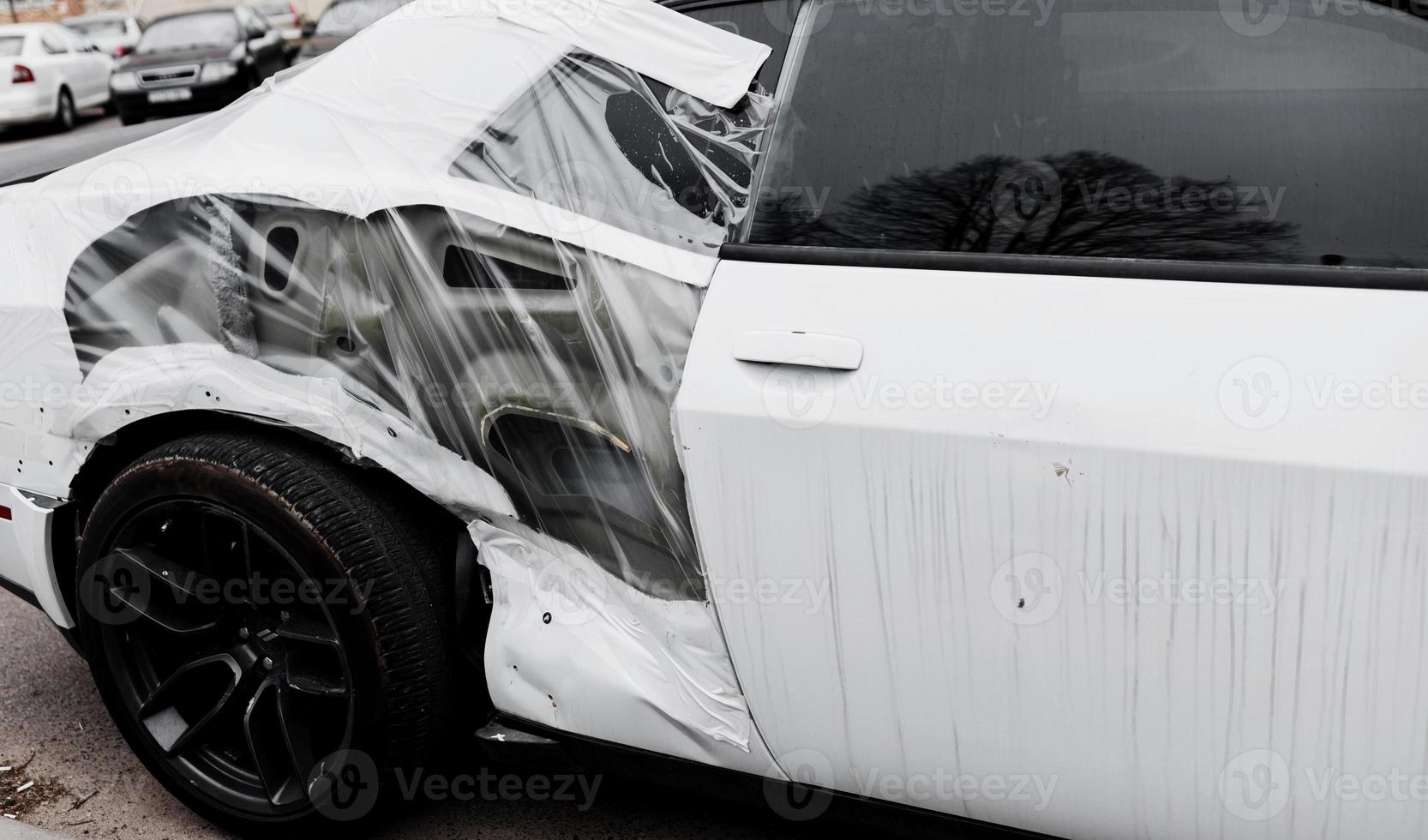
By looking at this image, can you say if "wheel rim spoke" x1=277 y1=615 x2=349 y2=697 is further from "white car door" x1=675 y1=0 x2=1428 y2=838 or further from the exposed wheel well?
"white car door" x1=675 y1=0 x2=1428 y2=838

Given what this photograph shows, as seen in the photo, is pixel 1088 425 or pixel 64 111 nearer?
pixel 1088 425

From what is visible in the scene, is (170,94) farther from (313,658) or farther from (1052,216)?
(1052,216)

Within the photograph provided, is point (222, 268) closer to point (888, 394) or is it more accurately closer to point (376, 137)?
point (376, 137)

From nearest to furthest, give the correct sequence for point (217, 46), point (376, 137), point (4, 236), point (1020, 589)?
point (1020, 589)
point (376, 137)
point (4, 236)
point (217, 46)

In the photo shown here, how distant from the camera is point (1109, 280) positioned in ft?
5.22

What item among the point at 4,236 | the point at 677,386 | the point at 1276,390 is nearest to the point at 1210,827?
the point at 1276,390

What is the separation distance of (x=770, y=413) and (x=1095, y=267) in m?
0.47

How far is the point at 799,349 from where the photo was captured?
1689 mm

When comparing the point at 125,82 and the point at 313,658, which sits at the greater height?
the point at 125,82

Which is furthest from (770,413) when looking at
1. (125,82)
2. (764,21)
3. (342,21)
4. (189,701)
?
(125,82)

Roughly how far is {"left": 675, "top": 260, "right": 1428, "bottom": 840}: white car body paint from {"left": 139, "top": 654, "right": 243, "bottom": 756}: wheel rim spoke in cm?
104

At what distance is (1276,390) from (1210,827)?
1.90 feet

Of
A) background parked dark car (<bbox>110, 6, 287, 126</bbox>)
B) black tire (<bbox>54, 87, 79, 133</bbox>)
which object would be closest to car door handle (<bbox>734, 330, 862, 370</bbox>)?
background parked dark car (<bbox>110, 6, 287, 126</bbox>)

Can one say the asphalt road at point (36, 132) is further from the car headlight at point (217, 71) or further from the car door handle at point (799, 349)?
the car door handle at point (799, 349)
